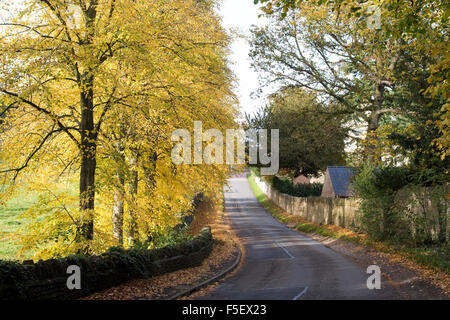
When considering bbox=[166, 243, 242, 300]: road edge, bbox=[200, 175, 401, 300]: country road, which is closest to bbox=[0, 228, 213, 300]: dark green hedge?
bbox=[166, 243, 242, 300]: road edge

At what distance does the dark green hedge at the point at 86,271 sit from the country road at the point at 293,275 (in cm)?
225

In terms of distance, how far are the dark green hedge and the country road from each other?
2.25m

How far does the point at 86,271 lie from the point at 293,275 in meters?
7.60

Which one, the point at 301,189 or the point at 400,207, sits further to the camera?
the point at 301,189

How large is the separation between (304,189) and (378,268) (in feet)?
127

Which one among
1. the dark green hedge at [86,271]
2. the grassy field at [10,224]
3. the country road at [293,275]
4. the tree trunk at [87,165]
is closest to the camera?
the dark green hedge at [86,271]

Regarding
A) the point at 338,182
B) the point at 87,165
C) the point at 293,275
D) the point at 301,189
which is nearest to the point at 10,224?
the point at 87,165

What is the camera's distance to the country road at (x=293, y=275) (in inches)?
463

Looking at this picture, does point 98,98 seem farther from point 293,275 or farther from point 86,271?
point 293,275

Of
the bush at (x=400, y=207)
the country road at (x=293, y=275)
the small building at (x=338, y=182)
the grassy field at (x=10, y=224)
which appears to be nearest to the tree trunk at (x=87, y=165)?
the grassy field at (x=10, y=224)

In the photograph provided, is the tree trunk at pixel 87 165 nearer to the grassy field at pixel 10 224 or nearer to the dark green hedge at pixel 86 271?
the dark green hedge at pixel 86 271

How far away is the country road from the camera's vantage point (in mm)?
11766

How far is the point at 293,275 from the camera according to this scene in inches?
601
